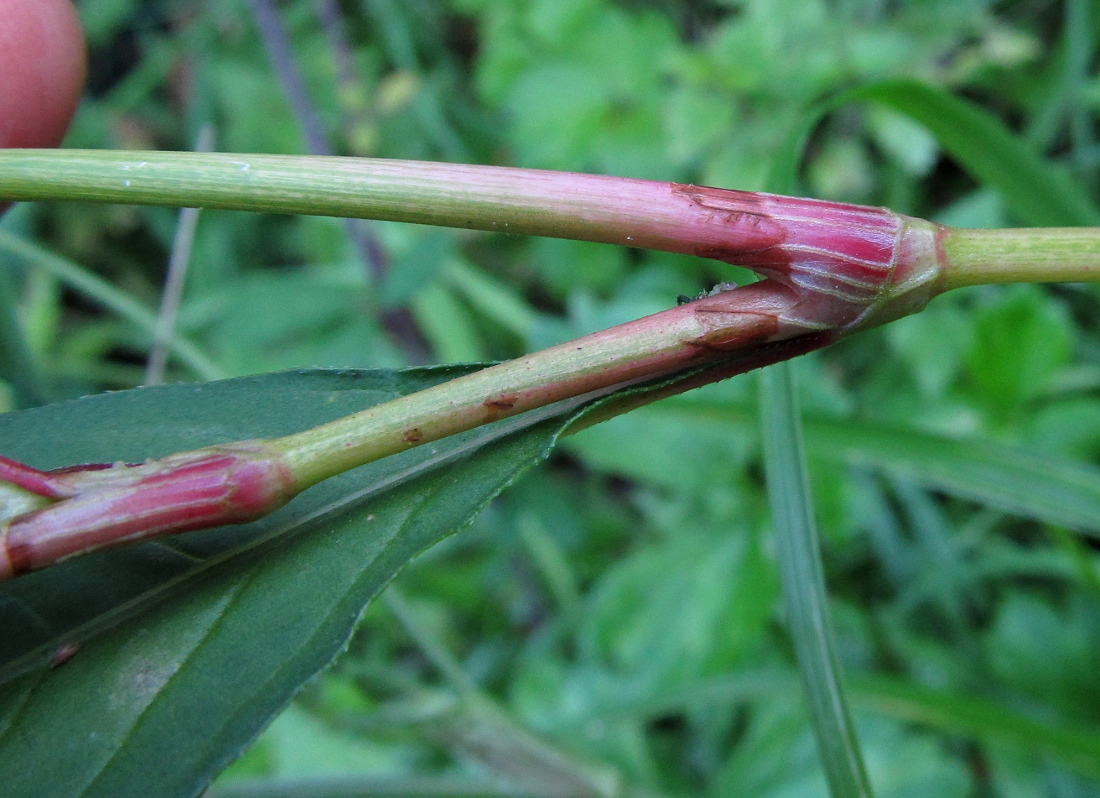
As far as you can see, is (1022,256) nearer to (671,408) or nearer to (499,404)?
(499,404)

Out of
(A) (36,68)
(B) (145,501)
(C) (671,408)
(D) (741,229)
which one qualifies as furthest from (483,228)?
(C) (671,408)

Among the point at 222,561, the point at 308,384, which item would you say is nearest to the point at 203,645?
the point at 222,561

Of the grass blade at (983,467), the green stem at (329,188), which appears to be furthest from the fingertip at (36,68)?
the grass blade at (983,467)

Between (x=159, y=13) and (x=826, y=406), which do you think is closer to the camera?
(x=826, y=406)

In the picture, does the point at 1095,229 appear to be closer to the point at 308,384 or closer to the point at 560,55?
the point at 308,384

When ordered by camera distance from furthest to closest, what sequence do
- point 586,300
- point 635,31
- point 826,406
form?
1. point 635,31
2. point 586,300
3. point 826,406
